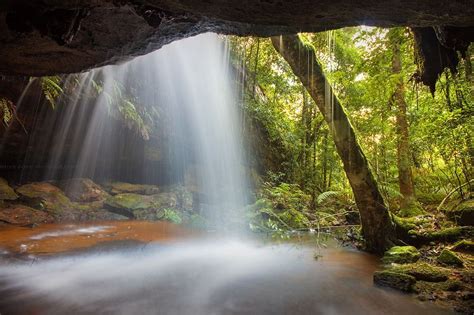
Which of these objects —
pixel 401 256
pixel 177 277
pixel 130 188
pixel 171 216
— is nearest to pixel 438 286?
pixel 401 256

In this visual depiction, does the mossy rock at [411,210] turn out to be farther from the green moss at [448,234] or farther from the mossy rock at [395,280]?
the mossy rock at [395,280]

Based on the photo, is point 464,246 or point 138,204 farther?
point 138,204

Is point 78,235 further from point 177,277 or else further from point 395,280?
point 395,280

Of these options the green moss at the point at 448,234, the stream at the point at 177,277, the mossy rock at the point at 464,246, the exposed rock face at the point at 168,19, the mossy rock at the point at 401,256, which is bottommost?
the stream at the point at 177,277

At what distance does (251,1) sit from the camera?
2119mm

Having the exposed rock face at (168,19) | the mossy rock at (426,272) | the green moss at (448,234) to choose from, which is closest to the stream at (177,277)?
the mossy rock at (426,272)

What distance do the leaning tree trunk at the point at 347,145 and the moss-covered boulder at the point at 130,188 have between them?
8.06 metres

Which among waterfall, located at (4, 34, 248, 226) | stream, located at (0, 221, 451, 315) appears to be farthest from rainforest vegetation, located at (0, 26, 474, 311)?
stream, located at (0, 221, 451, 315)

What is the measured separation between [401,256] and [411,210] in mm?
3534

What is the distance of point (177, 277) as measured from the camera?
4812 millimetres

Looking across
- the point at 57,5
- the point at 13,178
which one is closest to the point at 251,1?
the point at 57,5

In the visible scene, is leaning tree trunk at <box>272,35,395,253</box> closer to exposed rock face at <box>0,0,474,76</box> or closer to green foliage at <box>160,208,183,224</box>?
exposed rock face at <box>0,0,474,76</box>

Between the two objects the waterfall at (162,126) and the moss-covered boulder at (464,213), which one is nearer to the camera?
the moss-covered boulder at (464,213)

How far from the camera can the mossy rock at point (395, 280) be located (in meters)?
4.23
